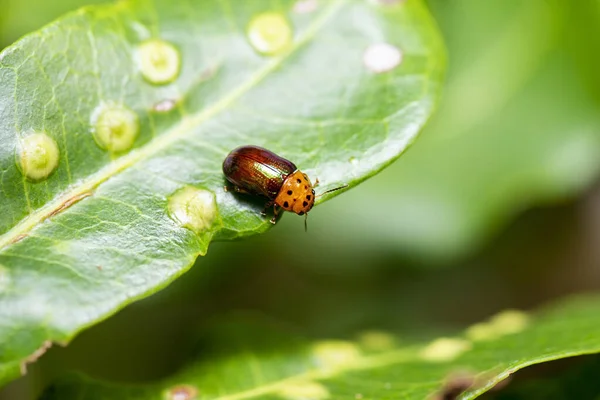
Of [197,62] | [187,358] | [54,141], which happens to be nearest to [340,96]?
[197,62]

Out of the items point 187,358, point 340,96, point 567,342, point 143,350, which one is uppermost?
point 340,96

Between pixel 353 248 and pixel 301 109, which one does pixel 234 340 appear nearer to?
pixel 301 109

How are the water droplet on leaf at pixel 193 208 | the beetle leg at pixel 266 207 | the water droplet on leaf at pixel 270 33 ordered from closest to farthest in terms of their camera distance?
the water droplet on leaf at pixel 193 208, the beetle leg at pixel 266 207, the water droplet on leaf at pixel 270 33

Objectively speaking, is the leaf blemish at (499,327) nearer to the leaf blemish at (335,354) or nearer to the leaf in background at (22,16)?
the leaf blemish at (335,354)

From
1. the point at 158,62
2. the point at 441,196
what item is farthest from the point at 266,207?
the point at 441,196

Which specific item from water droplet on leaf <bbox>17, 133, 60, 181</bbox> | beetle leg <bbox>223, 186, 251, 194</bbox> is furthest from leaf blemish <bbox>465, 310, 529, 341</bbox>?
water droplet on leaf <bbox>17, 133, 60, 181</bbox>

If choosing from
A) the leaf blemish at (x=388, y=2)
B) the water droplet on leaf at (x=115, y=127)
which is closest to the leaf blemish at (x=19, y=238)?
the water droplet on leaf at (x=115, y=127)

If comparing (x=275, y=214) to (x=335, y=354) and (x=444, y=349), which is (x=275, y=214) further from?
(x=444, y=349)
